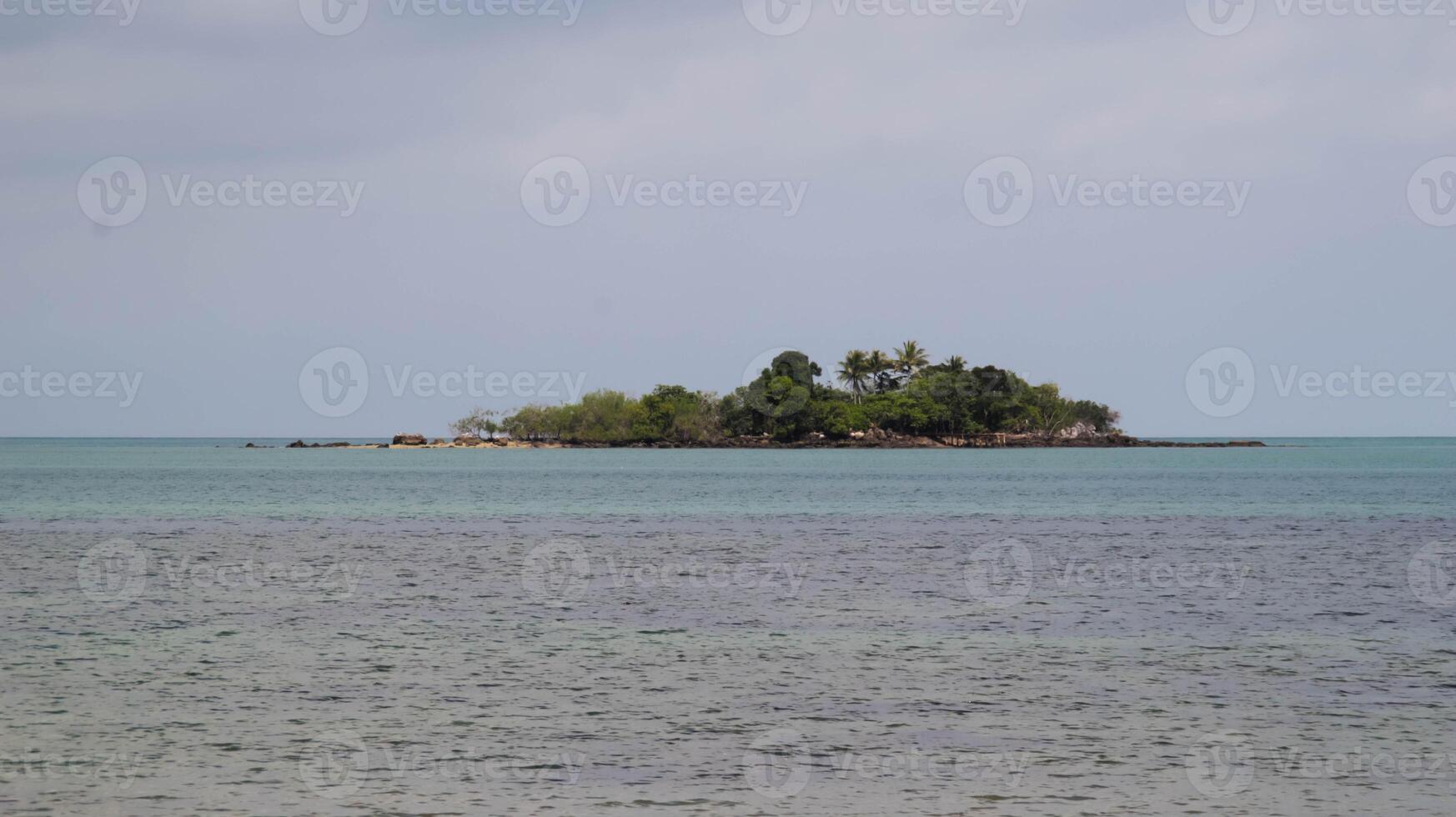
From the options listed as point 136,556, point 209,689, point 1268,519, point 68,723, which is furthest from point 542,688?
point 1268,519

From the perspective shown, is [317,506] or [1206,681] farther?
Result: [317,506]

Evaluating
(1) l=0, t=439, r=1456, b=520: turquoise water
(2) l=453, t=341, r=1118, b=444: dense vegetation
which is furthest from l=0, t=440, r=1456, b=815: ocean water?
(2) l=453, t=341, r=1118, b=444: dense vegetation

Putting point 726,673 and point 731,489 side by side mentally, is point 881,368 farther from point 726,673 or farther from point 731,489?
point 726,673

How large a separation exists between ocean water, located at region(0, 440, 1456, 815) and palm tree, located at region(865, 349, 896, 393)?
146m

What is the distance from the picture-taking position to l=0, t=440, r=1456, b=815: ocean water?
1349 cm

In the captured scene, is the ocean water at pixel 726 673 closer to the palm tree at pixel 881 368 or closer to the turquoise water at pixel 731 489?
the turquoise water at pixel 731 489

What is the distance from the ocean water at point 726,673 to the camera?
13.5 m

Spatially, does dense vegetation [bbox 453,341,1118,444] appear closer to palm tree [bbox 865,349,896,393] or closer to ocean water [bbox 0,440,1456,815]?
palm tree [bbox 865,349,896,393]

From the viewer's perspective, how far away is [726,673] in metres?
19.6

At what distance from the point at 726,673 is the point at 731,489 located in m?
66.1

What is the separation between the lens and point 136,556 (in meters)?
38.3

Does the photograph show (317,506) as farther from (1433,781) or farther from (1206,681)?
(1433,781)

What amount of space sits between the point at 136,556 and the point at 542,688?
25.0m

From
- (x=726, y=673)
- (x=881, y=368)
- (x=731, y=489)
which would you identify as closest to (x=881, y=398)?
(x=881, y=368)
